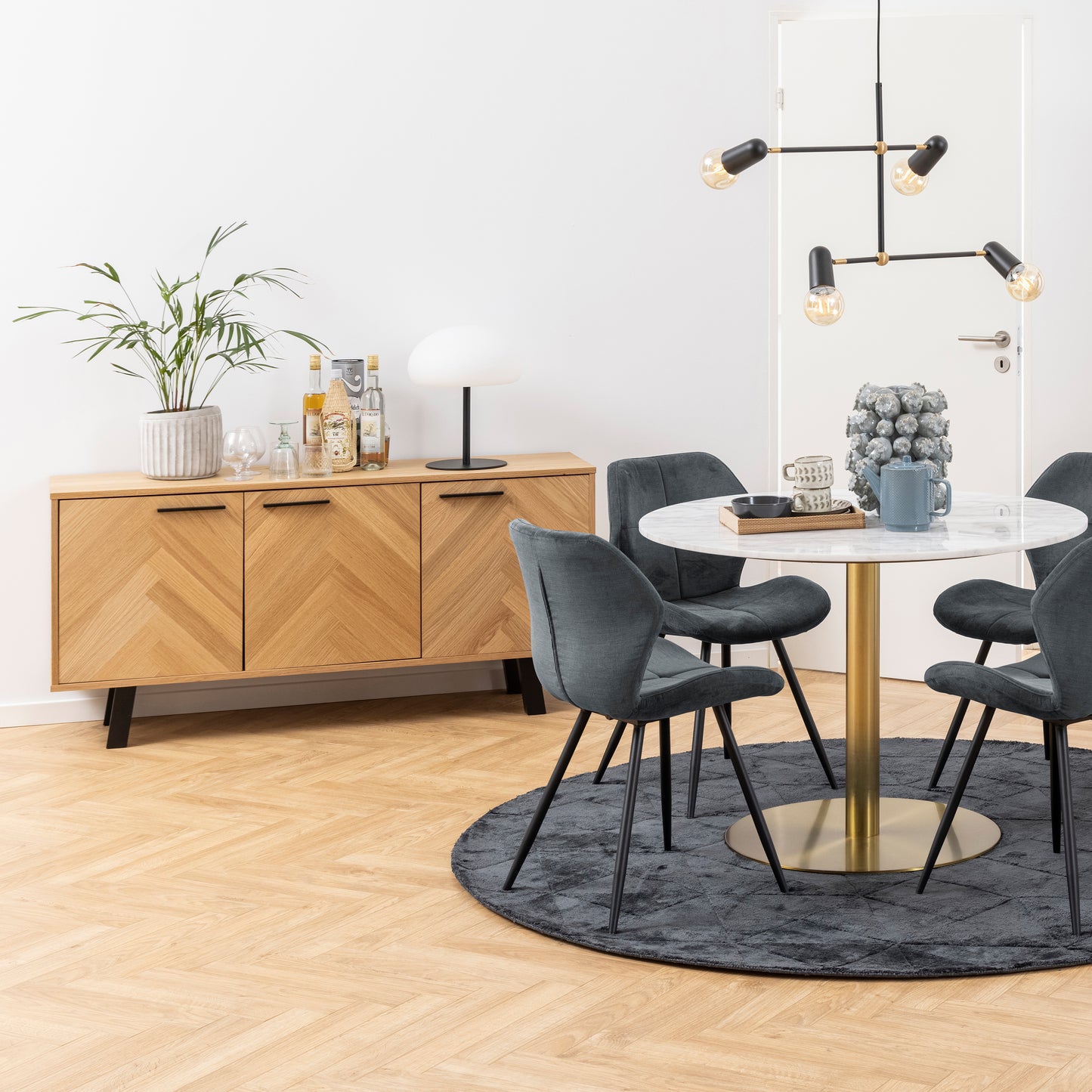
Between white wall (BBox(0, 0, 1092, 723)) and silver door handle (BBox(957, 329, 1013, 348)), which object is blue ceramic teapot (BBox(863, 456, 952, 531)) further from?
white wall (BBox(0, 0, 1092, 723))

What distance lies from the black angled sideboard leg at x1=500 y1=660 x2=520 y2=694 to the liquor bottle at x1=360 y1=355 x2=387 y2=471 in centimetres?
87

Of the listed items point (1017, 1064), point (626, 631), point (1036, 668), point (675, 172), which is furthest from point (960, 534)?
point (675, 172)

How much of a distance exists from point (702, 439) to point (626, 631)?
8.02 ft

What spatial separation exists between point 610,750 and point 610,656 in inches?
27.3

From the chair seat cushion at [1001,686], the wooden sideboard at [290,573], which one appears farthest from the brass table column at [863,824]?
the wooden sideboard at [290,573]

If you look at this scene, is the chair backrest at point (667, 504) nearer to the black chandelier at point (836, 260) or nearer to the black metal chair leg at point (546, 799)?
the black metal chair leg at point (546, 799)

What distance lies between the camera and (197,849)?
12.1 ft

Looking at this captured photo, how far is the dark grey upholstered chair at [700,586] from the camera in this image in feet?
12.7

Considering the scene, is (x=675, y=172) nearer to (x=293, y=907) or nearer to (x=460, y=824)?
(x=460, y=824)

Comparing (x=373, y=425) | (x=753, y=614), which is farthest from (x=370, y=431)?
(x=753, y=614)

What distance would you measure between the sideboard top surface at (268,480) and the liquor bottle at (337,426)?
5cm

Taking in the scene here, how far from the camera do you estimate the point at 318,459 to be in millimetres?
4801

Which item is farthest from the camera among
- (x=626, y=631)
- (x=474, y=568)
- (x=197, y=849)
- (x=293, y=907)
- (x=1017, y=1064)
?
(x=474, y=568)

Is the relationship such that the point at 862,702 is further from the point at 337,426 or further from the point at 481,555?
the point at 337,426
